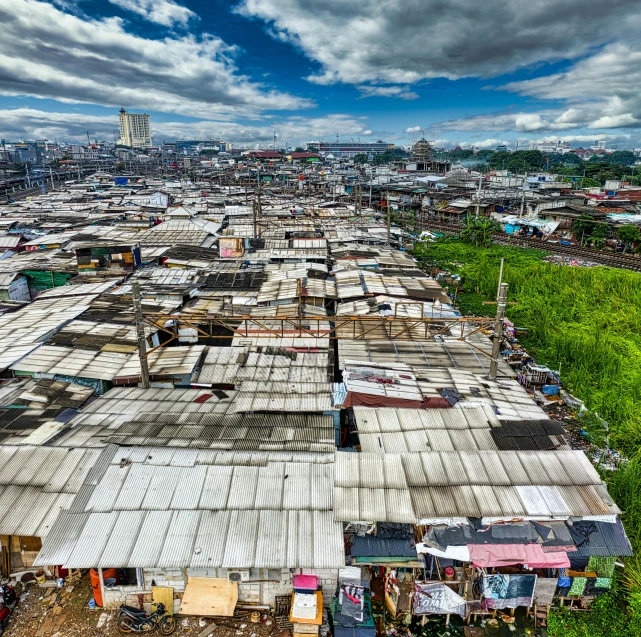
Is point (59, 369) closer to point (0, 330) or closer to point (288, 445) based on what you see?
point (0, 330)

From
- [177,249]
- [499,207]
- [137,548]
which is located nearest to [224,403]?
[137,548]

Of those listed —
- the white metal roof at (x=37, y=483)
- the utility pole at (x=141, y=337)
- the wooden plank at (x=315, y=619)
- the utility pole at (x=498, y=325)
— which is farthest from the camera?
the utility pole at (x=141, y=337)

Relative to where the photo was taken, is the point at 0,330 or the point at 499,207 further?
the point at 499,207

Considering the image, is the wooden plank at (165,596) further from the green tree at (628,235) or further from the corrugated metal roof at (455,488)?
the green tree at (628,235)

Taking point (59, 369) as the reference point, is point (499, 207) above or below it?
above

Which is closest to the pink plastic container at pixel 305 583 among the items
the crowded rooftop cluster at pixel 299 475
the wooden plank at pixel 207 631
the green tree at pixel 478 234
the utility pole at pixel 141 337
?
the crowded rooftop cluster at pixel 299 475

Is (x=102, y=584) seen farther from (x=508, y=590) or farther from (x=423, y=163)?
(x=423, y=163)

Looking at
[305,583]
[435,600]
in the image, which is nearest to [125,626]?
[305,583]
